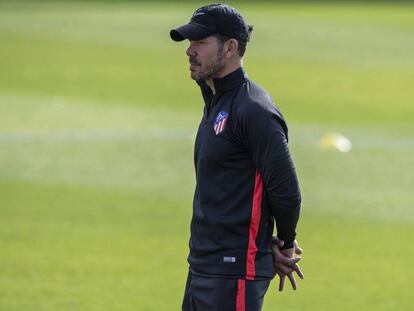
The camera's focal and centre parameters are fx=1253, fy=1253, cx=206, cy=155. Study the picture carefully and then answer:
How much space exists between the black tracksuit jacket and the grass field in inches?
127

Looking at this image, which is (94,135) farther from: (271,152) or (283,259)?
(271,152)

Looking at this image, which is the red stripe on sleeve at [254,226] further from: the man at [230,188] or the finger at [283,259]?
the finger at [283,259]

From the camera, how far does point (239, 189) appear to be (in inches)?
251

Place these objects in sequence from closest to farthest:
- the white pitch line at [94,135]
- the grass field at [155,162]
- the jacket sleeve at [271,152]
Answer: the jacket sleeve at [271,152] → the grass field at [155,162] → the white pitch line at [94,135]

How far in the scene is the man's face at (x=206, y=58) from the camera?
6.42m

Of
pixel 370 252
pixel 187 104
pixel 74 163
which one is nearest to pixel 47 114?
pixel 187 104

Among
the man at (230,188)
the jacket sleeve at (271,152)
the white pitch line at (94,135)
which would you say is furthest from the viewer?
the white pitch line at (94,135)

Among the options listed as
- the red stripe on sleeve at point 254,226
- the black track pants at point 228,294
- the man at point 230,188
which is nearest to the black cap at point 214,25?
the man at point 230,188

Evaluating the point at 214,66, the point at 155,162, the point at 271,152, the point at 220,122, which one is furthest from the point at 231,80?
the point at 155,162

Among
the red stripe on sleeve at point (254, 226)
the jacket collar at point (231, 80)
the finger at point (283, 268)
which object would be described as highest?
the jacket collar at point (231, 80)

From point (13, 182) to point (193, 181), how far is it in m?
2.08

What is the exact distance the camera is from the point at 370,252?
1146cm

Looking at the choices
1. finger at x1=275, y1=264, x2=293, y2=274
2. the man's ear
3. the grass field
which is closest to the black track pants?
finger at x1=275, y1=264, x2=293, y2=274

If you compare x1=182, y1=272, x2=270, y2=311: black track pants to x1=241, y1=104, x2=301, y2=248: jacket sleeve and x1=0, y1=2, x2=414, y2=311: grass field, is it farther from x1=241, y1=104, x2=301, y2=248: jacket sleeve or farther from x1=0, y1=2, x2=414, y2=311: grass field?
x1=0, y1=2, x2=414, y2=311: grass field
